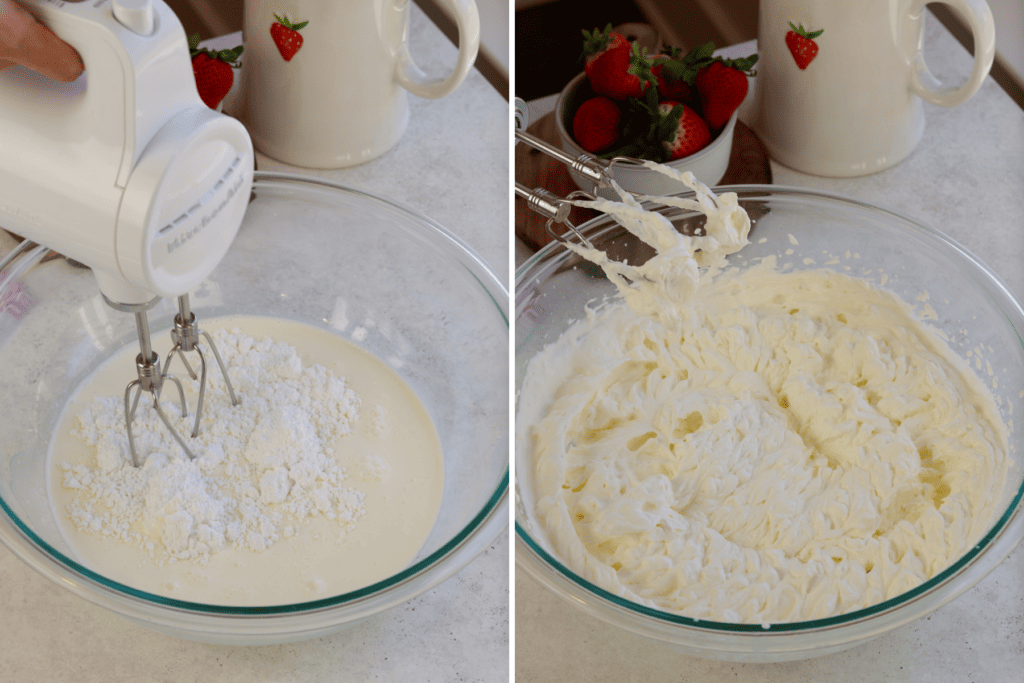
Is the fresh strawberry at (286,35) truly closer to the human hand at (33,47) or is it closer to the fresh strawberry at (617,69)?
the fresh strawberry at (617,69)

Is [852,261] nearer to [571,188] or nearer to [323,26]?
[571,188]

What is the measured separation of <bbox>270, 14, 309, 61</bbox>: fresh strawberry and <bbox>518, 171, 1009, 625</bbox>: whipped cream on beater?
404 mm

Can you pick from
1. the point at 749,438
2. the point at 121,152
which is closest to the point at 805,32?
the point at 749,438

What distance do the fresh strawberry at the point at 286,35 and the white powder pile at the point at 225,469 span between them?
1.09 feet

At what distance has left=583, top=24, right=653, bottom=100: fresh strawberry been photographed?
94 centimetres

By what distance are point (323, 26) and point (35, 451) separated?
20.0 inches

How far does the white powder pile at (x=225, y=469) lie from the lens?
823mm

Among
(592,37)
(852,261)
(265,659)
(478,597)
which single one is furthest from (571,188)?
(265,659)

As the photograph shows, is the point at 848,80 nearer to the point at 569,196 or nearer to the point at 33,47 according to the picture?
the point at 569,196

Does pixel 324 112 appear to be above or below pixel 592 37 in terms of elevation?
below

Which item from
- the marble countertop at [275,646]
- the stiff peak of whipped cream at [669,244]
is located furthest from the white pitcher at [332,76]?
the marble countertop at [275,646]

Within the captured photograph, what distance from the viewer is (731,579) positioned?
74 cm

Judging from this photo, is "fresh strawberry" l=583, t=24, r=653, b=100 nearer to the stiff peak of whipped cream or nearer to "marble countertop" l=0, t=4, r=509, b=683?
the stiff peak of whipped cream

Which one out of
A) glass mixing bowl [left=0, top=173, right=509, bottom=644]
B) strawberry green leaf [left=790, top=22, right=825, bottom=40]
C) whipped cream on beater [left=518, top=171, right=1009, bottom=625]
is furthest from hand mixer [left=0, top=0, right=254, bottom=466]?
strawberry green leaf [left=790, top=22, right=825, bottom=40]
